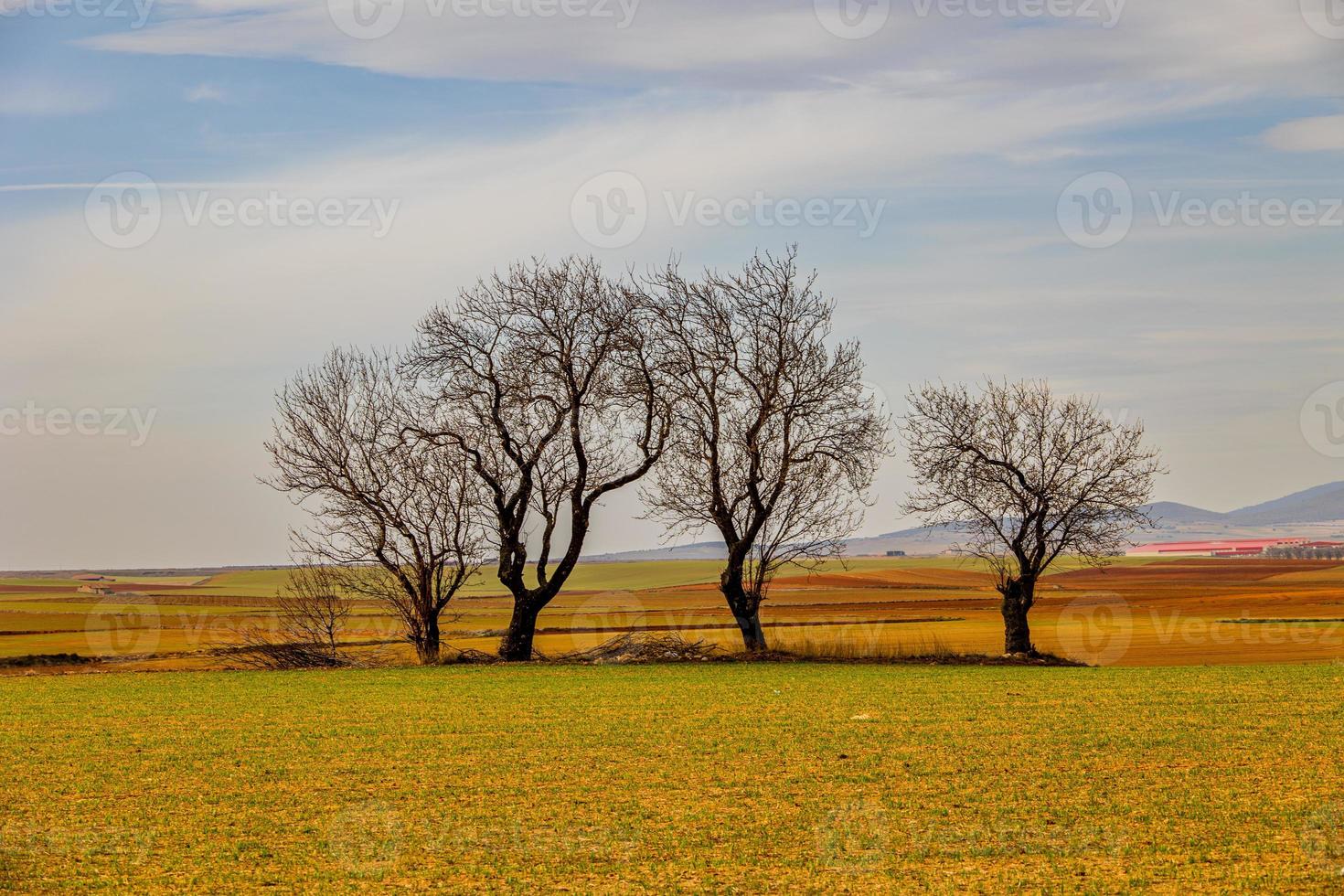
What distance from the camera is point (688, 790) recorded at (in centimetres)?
1628

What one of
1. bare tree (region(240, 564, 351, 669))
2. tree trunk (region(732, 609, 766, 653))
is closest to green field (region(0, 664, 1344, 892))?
bare tree (region(240, 564, 351, 669))

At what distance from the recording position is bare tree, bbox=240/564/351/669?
A: 129 ft

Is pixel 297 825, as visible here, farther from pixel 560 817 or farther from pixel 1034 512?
pixel 1034 512

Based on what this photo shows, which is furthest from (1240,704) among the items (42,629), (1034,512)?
(42,629)

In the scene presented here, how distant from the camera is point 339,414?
40688mm

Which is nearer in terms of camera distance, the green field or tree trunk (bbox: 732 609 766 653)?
the green field
